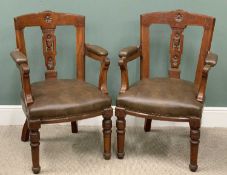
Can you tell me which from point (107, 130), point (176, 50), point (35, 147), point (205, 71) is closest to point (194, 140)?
point (205, 71)

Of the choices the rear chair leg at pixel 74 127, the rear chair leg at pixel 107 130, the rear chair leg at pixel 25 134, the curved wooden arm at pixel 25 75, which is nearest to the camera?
the curved wooden arm at pixel 25 75

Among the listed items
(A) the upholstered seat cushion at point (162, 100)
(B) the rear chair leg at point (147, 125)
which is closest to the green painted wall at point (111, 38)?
(B) the rear chair leg at point (147, 125)

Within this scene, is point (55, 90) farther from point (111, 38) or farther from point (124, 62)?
point (111, 38)

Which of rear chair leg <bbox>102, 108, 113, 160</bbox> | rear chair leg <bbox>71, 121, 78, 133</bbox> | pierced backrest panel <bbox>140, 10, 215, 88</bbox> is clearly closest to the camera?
rear chair leg <bbox>102, 108, 113, 160</bbox>

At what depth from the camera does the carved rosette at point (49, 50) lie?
256 cm

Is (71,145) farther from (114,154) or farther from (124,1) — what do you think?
(124,1)

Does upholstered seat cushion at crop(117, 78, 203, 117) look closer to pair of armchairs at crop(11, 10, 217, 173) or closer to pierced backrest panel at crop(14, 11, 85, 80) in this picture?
pair of armchairs at crop(11, 10, 217, 173)

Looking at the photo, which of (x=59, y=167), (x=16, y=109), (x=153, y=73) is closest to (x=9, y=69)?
(x=16, y=109)

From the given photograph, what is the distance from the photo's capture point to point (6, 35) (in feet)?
9.05

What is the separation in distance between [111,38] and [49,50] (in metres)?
0.47

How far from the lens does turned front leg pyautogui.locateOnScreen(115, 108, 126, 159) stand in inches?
93.3

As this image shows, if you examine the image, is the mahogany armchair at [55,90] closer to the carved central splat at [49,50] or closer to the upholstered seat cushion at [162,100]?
the carved central splat at [49,50]

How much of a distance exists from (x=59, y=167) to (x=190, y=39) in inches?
48.7

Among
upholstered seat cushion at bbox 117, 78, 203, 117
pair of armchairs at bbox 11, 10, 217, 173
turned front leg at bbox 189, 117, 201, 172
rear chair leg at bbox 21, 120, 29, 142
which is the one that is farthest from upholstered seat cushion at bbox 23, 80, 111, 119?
turned front leg at bbox 189, 117, 201, 172
